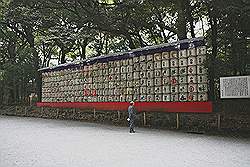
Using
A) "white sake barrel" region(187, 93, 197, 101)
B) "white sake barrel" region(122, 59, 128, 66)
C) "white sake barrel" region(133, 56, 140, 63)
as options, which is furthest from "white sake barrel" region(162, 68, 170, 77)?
"white sake barrel" region(122, 59, 128, 66)

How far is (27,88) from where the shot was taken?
1186 inches

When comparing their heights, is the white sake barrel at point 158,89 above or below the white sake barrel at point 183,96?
above

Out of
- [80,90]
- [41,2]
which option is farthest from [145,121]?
[41,2]

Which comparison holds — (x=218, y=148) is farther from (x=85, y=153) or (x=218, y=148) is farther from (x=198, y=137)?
(x=85, y=153)

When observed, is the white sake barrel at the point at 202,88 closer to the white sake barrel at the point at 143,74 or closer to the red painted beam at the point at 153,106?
the red painted beam at the point at 153,106

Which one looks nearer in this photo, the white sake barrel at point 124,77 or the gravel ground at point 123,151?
the gravel ground at point 123,151

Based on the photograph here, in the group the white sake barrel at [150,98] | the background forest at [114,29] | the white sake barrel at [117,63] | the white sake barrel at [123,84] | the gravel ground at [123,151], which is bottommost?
the gravel ground at [123,151]

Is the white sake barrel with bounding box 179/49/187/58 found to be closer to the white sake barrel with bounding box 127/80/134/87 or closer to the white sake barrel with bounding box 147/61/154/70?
the white sake barrel with bounding box 147/61/154/70

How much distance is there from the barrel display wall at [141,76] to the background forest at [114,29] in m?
0.83

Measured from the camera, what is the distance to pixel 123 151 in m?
8.11

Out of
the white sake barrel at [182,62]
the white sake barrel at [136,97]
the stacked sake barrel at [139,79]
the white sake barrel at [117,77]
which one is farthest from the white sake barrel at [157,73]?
the white sake barrel at [117,77]

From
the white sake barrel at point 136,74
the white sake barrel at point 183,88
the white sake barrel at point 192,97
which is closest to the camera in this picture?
the white sake barrel at point 192,97

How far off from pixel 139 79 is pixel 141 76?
202mm

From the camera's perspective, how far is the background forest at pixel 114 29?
458 inches
